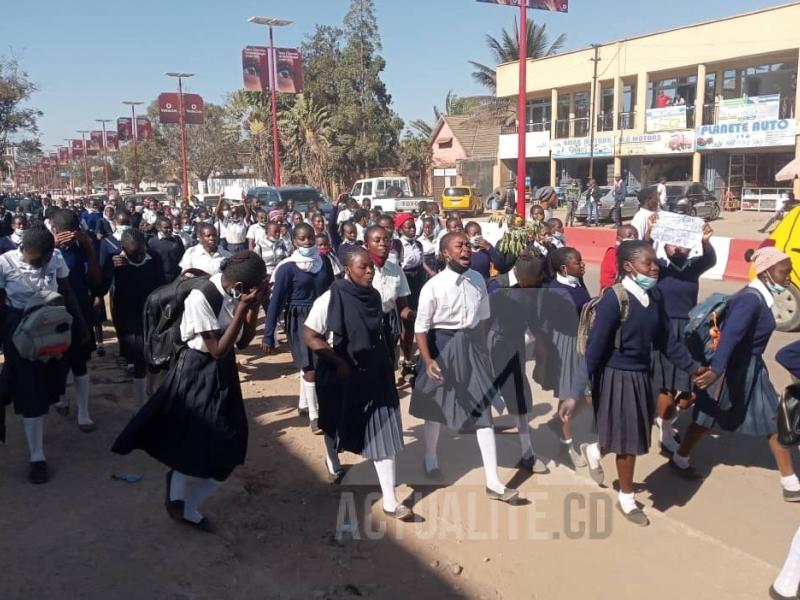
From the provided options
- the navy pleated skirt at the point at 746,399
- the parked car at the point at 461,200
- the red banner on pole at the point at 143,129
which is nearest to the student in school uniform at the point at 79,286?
the navy pleated skirt at the point at 746,399

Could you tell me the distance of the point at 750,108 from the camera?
28453 mm

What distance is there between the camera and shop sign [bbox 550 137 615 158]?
3478cm

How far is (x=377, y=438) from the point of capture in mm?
4406

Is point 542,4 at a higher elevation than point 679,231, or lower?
higher

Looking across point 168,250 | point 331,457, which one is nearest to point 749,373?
point 331,457

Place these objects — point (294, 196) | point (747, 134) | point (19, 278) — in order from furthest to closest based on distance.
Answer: point (747, 134)
point (294, 196)
point (19, 278)

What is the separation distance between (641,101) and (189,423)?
33288 mm

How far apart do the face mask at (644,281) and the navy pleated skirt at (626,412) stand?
535 millimetres

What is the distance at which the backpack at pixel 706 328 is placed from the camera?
472 cm

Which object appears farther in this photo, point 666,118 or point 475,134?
point 475,134

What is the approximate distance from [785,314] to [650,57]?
87.5 feet

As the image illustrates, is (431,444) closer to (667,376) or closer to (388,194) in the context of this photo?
(667,376)

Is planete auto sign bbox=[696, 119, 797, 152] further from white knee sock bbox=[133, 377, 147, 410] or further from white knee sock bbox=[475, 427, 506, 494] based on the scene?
white knee sock bbox=[133, 377, 147, 410]

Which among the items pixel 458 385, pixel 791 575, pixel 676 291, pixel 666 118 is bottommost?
pixel 791 575
